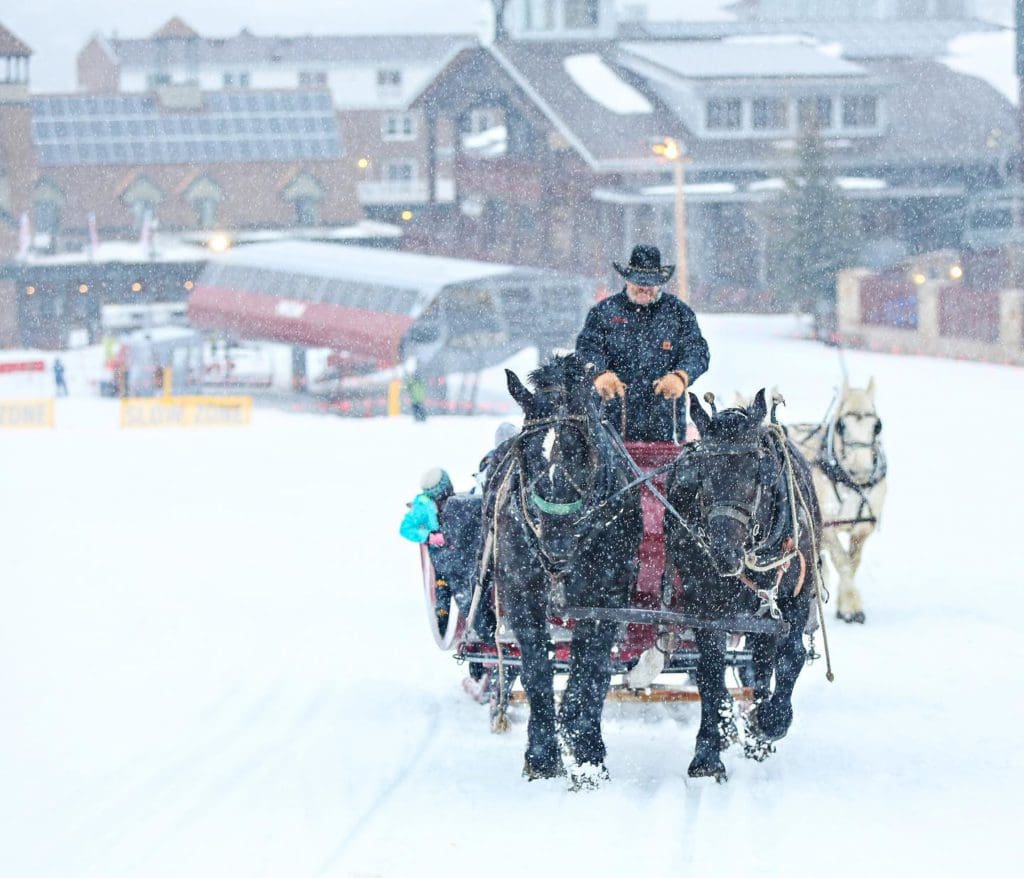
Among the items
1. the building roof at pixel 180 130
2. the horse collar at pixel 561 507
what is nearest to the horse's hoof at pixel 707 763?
the horse collar at pixel 561 507

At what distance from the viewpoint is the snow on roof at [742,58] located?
56.9m

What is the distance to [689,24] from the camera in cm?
7412

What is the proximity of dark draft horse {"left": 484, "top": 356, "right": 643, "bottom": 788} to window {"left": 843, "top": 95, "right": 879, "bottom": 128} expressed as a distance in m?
51.7

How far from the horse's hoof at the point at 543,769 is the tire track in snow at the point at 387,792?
0.64 meters

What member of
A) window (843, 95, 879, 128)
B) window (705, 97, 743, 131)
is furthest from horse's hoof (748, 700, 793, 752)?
window (843, 95, 879, 128)

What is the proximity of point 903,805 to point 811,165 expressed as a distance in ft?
149

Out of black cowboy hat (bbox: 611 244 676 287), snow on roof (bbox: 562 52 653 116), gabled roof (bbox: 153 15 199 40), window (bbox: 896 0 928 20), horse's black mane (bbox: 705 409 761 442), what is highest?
gabled roof (bbox: 153 15 199 40)

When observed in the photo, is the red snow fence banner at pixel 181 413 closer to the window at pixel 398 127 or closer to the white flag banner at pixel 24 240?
the white flag banner at pixel 24 240

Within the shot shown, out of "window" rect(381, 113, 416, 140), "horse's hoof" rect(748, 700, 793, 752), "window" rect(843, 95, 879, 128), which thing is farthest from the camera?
"window" rect(381, 113, 416, 140)

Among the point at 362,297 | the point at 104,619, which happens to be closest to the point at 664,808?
the point at 104,619

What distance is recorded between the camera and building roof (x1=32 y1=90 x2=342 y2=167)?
7206 cm

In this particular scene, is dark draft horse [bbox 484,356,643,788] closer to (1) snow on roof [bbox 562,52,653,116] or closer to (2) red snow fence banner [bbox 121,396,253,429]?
(2) red snow fence banner [bbox 121,396,253,429]

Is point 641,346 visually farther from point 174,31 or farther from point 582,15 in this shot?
point 174,31

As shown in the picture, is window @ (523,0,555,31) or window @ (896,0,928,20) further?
window @ (896,0,928,20)
